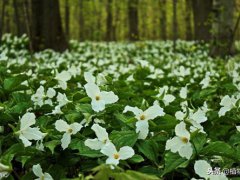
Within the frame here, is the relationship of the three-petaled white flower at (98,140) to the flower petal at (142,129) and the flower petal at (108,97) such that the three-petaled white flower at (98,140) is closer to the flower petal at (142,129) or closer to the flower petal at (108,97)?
the flower petal at (142,129)

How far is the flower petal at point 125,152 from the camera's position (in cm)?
178

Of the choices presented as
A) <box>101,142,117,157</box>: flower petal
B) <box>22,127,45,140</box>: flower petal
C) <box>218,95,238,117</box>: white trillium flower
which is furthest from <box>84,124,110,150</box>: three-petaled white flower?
<box>218,95,238,117</box>: white trillium flower

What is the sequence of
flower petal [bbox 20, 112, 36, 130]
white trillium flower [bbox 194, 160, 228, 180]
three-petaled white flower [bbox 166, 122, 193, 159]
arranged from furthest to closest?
flower petal [bbox 20, 112, 36, 130], three-petaled white flower [bbox 166, 122, 193, 159], white trillium flower [bbox 194, 160, 228, 180]

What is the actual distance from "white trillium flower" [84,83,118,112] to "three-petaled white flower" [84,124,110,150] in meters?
0.31

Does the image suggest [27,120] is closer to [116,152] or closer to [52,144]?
[52,144]

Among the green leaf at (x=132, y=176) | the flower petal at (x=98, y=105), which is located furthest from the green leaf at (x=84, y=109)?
the green leaf at (x=132, y=176)

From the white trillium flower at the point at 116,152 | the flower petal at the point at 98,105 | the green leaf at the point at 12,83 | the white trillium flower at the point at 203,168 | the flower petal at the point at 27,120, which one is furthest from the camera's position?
the green leaf at the point at 12,83

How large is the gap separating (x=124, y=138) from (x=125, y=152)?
18 centimetres

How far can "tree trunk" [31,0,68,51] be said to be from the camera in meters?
10.9

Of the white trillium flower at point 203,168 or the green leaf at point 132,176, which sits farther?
the white trillium flower at point 203,168

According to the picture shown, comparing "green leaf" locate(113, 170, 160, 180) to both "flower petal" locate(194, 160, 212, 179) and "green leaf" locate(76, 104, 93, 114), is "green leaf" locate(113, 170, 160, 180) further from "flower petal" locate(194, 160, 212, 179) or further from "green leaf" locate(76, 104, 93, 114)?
"green leaf" locate(76, 104, 93, 114)

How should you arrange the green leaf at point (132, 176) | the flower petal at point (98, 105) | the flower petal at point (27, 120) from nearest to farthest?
the green leaf at point (132, 176) < the flower petal at point (27, 120) < the flower petal at point (98, 105)

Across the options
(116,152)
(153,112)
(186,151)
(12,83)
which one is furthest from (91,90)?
(12,83)

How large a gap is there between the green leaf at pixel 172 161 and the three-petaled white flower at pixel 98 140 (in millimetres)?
276
